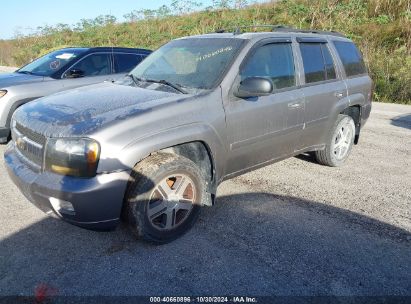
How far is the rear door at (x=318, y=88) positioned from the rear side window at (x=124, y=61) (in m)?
3.94

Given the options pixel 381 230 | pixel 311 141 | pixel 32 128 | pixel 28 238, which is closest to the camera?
pixel 32 128

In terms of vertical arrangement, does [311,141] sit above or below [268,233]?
above

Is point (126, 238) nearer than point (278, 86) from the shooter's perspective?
Yes

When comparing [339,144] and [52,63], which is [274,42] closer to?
[339,144]

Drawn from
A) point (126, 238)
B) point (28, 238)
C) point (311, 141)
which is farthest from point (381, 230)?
point (28, 238)

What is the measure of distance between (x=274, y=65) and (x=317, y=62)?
3.04 feet

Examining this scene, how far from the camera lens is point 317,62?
15.3 feet

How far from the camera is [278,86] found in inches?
160

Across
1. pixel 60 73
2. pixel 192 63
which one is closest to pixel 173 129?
pixel 192 63

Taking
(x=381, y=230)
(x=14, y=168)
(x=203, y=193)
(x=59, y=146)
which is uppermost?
(x=59, y=146)

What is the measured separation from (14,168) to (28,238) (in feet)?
2.16

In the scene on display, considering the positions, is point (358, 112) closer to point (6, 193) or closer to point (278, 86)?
point (278, 86)

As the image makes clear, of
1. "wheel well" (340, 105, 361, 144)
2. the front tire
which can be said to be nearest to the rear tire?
"wheel well" (340, 105, 361, 144)

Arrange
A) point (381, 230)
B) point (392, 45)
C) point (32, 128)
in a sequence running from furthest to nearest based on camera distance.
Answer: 1. point (392, 45)
2. point (381, 230)
3. point (32, 128)
